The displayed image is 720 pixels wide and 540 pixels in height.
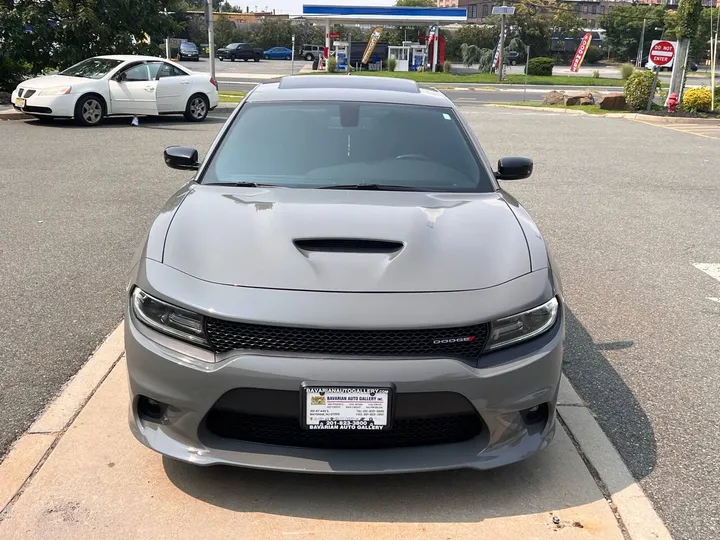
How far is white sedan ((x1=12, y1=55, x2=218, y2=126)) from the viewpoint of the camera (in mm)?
15203

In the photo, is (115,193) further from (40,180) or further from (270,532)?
(270,532)

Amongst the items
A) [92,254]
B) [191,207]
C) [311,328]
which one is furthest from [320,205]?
[92,254]

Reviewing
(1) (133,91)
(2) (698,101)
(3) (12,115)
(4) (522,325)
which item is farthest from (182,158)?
(2) (698,101)

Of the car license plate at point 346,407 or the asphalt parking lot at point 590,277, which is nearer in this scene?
the car license plate at point 346,407

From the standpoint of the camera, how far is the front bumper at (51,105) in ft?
49.4

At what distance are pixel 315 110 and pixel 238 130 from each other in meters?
0.47

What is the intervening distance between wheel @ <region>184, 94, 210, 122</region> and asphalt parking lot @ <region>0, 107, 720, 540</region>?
4336 mm

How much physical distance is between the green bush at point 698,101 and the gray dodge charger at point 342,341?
2173 cm

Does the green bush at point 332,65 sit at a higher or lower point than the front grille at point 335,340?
lower

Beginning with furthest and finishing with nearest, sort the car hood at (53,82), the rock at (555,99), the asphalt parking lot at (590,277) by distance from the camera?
1. the rock at (555,99)
2. the car hood at (53,82)
3. the asphalt parking lot at (590,277)

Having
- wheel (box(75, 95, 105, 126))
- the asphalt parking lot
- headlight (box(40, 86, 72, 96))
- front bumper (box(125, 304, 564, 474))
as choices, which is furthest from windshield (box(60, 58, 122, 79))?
front bumper (box(125, 304, 564, 474))

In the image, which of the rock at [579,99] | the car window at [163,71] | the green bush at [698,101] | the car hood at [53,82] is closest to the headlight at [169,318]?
the car hood at [53,82]

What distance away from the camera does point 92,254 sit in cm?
626

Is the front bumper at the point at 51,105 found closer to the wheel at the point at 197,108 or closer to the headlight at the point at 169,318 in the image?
the wheel at the point at 197,108
